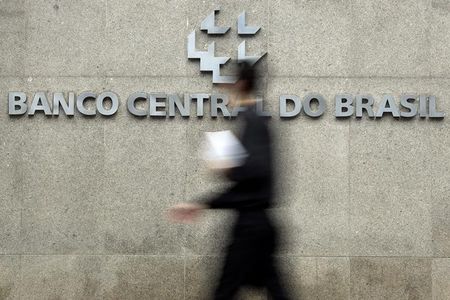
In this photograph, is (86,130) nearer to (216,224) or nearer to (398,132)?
(216,224)

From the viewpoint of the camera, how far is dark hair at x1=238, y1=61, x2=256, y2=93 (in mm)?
5645

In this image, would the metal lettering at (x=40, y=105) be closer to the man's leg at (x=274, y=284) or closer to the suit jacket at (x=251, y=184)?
the suit jacket at (x=251, y=184)

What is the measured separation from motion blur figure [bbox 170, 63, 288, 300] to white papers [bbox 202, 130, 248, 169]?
0.10 ft

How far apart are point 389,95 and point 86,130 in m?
3.19

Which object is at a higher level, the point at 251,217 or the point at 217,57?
the point at 217,57

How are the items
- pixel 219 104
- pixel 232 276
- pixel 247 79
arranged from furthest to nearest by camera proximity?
pixel 219 104 < pixel 247 79 < pixel 232 276


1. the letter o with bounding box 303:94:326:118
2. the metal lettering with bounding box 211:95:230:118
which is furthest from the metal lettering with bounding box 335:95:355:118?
Answer: the metal lettering with bounding box 211:95:230:118

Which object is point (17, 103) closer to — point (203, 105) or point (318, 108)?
point (203, 105)

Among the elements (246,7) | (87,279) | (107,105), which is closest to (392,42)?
(246,7)

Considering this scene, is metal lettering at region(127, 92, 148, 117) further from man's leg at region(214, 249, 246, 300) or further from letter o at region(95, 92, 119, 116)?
man's leg at region(214, 249, 246, 300)

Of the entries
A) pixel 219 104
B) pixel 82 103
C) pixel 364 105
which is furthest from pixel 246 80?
pixel 82 103

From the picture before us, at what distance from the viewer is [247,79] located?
5.65 m

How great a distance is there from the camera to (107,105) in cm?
938

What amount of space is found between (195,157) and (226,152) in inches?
148
